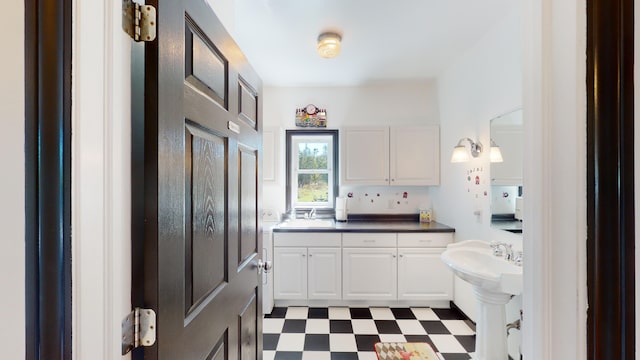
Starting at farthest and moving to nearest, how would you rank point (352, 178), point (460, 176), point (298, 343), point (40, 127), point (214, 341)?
point (352, 178)
point (460, 176)
point (298, 343)
point (214, 341)
point (40, 127)

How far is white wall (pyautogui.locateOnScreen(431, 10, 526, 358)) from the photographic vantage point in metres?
1.93

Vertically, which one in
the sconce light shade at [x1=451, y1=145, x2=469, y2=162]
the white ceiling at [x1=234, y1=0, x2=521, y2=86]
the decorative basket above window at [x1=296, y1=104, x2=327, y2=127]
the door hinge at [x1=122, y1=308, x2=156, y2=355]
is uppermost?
the white ceiling at [x1=234, y1=0, x2=521, y2=86]

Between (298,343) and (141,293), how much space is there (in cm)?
191

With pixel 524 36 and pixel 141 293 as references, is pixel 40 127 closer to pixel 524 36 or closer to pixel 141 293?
pixel 141 293

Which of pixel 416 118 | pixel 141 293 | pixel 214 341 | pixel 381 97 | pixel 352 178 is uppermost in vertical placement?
pixel 381 97

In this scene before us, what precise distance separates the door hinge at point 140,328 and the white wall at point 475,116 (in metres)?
2.06

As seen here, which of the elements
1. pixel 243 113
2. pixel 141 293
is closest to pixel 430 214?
pixel 243 113

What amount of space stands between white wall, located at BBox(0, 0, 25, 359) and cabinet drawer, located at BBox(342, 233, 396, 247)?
2.49 m

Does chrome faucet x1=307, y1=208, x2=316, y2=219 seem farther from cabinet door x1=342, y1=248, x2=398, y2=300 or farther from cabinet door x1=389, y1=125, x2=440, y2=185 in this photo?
cabinet door x1=389, y1=125, x2=440, y2=185

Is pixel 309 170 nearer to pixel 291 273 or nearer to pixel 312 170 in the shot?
pixel 312 170

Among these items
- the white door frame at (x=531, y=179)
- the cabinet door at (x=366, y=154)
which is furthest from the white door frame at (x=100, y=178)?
the cabinet door at (x=366, y=154)

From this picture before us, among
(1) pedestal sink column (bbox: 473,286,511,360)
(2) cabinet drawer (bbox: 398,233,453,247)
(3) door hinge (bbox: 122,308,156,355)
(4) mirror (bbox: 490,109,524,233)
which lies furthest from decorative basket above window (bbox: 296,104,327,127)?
(3) door hinge (bbox: 122,308,156,355)

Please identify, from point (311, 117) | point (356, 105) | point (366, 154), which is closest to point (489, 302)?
point (366, 154)

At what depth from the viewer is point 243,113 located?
1.24m
